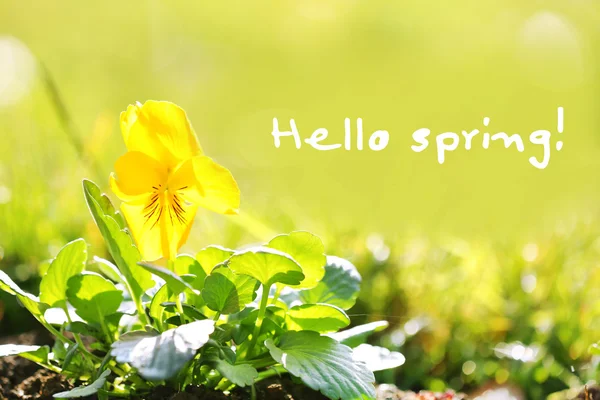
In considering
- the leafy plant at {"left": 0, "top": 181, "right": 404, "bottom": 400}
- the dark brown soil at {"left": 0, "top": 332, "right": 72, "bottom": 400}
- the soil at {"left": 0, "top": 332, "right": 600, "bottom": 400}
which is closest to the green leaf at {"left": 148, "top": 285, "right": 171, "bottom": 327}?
the leafy plant at {"left": 0, "top": 181, "right": 404, "bottom": 400}

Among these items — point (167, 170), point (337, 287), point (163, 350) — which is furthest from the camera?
point (337, 287)

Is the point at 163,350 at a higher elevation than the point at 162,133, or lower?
lower

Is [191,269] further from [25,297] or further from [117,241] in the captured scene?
[25,297]

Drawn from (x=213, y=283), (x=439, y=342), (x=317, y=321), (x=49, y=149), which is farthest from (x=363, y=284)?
(x=49, y=149)

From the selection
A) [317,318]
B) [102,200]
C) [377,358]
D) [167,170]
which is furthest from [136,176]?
[377,358]

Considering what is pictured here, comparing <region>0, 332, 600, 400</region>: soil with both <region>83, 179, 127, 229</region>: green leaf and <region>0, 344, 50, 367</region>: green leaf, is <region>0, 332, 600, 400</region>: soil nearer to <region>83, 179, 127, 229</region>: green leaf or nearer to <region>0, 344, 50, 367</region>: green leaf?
<region>0, 344, 50, 367</region>: green leaf

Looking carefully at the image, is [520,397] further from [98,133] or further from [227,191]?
[98,133]

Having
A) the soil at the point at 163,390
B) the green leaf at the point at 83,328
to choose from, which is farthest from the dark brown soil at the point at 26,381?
the green leaf at the point at 83,328
